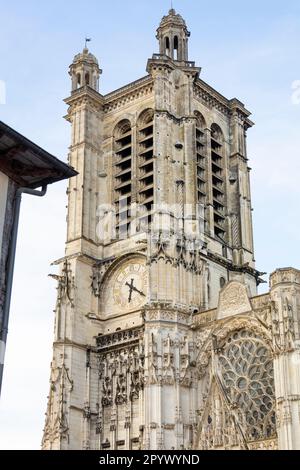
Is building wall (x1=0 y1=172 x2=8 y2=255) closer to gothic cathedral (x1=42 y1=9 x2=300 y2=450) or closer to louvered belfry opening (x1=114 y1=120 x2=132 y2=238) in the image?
gothic cathedral (x1=42 y1=9 x2=300 y2=450)

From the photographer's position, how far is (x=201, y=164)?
1527 inches

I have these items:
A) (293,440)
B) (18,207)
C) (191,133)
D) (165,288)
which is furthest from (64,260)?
(18,207)

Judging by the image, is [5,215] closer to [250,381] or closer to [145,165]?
[250,381]

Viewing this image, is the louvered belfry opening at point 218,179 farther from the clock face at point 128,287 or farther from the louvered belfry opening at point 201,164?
the clock face at point 128,287

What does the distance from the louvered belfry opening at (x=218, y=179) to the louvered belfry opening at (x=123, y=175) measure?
400 cm

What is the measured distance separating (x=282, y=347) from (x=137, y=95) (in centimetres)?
1622

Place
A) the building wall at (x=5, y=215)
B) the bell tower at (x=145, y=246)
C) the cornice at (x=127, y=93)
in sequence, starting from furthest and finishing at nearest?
the cornice at (x=127, y=93) < the bell tower at (x=145, y=246) < the building wall at (x=5, y=215)

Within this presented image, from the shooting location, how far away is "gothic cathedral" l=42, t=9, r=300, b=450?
30203mm

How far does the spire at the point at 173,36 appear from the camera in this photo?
40.5 m

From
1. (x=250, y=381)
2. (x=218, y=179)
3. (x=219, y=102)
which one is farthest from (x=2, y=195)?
(x=219, y=102)

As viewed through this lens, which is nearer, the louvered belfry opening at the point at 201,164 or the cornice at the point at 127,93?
the louvered belfry opening at the point at 201,164

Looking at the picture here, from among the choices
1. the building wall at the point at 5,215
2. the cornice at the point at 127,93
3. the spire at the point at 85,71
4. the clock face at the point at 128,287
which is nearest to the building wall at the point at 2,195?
the building wall at the point at 5,215

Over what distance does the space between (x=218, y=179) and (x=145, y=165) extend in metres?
3.82
